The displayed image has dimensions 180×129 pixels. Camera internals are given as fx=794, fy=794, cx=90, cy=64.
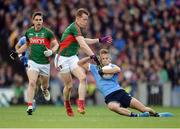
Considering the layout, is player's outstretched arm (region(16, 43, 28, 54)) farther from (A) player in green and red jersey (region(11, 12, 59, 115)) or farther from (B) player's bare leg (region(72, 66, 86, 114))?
(B) player's bare leg (region(72, 66, 86, 114))

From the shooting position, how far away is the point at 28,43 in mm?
19719

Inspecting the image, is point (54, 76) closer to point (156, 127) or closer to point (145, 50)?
point (145, 50)

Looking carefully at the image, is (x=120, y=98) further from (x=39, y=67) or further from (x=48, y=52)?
(x=39, y=67)

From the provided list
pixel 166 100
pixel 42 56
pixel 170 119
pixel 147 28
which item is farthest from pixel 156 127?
pixel 147 28

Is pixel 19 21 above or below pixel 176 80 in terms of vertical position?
above

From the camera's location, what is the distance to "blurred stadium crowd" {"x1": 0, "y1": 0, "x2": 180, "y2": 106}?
2931 cm

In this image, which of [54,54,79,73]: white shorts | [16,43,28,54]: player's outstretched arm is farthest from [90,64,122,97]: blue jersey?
[16,43,28,54]: player's outstretched arm

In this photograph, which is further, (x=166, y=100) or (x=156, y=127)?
(x=166, y=100)

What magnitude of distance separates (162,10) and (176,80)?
406 centimetres

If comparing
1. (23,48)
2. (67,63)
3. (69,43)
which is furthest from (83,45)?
(23,48)

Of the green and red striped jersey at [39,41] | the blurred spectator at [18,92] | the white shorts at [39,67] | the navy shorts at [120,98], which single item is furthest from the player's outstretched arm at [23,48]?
the blurred spectator at [18,92]

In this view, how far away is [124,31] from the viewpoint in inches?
1238

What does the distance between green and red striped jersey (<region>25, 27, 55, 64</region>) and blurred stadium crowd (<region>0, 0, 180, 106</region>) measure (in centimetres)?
945

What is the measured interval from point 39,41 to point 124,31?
12.4 meters
